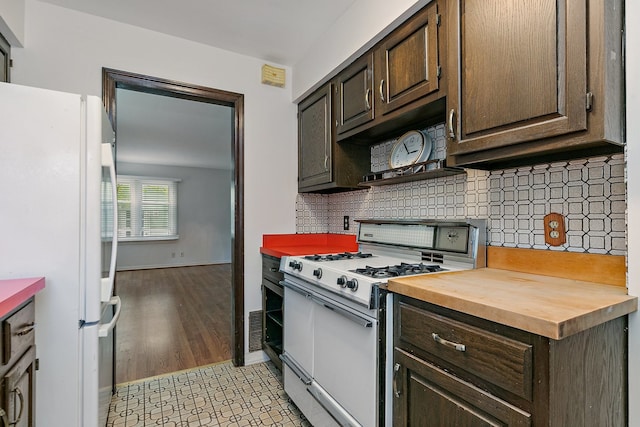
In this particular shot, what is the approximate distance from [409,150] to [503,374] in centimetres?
138

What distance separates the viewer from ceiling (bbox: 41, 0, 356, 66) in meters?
1.95

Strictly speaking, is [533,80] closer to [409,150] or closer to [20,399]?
[409,150]

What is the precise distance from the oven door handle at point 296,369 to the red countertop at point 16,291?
4.10ft

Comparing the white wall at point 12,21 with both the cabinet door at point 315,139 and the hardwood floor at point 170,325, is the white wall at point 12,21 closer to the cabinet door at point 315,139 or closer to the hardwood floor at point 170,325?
the cabinet door at point 315,139

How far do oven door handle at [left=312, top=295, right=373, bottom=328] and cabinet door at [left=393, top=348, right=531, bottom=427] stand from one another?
5.6 inches

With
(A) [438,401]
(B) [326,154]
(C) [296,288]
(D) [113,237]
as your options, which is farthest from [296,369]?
(B) [326,154]

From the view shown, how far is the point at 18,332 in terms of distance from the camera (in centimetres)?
104

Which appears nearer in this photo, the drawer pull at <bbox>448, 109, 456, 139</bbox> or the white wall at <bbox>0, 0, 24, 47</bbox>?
the drawer pull at <bbox>448, 109, 456, 139</bbox>

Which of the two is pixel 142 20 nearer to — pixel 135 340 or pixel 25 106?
pixel 25 106

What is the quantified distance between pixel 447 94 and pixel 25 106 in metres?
1.70

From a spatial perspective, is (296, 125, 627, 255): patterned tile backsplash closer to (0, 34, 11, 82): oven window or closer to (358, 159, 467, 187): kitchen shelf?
(358, 159, 467, 187): kitchen shelf

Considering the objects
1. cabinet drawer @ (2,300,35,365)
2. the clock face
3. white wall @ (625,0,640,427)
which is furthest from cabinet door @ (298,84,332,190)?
cabinet drawer @ (2,300,35,365)

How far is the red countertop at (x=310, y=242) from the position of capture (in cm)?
251

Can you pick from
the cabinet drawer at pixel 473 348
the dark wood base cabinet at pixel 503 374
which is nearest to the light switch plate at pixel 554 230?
the dark wood base cabinet at pixel 503 374
